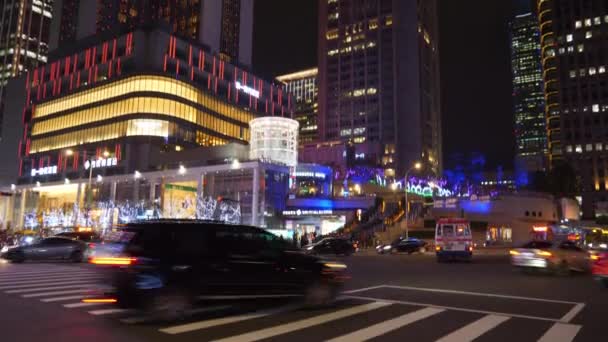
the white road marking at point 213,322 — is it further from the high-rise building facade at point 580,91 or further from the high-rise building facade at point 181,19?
the high-rise building facade at point 580,91

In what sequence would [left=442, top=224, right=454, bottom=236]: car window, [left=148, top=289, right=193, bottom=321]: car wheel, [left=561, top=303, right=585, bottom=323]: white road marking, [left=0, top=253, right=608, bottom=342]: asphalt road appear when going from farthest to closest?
[left=442, top=224, right=454, bottom=236]: car window → [left=561, top=303, right=585, bottom=323]: white road marking → [left=148, top=289, right=193, bottom=321]: car wheel → [left=0, top=253, right=608, bottom=342]: asphalt road

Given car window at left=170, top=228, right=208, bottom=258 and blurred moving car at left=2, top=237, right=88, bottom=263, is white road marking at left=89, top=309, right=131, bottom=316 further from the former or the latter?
blurred moving car at left=2, top=237, right=88, bottom=263

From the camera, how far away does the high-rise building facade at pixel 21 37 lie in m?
148

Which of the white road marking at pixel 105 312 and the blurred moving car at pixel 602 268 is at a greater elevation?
the blurred moving car at pixel 602 268

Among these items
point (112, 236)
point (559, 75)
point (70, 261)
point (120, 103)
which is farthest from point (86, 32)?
point (559, 75)

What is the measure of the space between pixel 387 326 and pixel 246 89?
307 ft

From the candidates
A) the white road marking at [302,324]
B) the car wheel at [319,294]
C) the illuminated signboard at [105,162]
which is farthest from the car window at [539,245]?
the illuminated signboard at [105,162]

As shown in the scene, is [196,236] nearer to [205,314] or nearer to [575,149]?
[205,314]

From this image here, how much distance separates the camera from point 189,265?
859cm

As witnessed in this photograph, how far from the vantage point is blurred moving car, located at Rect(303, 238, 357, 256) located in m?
31.3

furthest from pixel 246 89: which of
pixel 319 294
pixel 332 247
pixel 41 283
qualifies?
pixel 319 294

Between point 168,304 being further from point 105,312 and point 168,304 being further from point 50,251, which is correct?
point 50,251

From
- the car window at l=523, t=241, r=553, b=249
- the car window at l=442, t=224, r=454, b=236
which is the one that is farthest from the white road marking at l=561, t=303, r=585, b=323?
the car window at l=442, t=224, r=454, b=236

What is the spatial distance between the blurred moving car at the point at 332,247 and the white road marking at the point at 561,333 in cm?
2285
